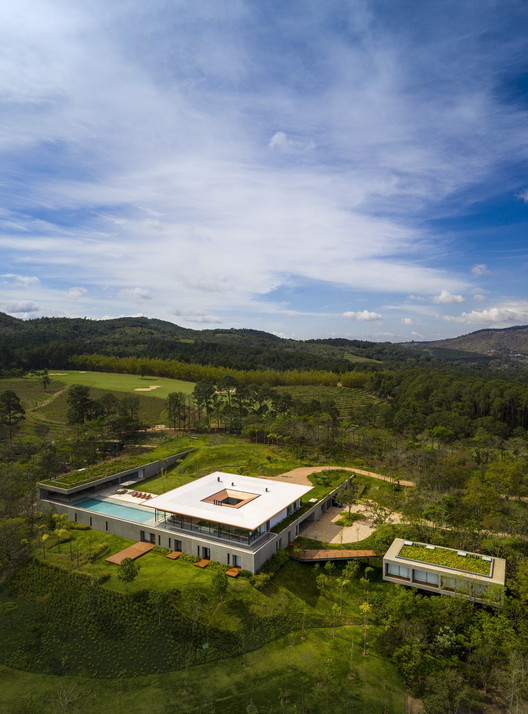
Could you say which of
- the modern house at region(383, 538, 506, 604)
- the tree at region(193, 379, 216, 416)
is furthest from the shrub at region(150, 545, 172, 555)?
the tree at region(193, 379, 216, 416)

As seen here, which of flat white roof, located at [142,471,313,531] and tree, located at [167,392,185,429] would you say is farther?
tree, located at [167,392,185,429]

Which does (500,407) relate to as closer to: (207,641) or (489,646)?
(489,646)

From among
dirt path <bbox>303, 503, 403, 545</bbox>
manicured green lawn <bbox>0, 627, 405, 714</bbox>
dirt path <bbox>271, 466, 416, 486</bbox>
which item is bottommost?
manicured green lawn <bbox>0, 627, 405, 714</bbox>

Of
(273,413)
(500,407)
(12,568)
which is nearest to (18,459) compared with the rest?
(12,568)

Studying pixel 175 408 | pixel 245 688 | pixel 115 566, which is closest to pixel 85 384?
pixel 175 408

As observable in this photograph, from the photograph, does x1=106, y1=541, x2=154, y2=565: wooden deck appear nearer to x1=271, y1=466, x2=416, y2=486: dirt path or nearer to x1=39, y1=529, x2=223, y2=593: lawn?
x1=39, y1=529, x2=223, y2=593: lawn

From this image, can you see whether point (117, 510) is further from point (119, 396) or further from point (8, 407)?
point (119, 396)

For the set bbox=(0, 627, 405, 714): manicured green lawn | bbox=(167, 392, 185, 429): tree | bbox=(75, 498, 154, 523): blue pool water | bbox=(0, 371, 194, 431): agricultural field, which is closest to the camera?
bbox=(0, 627, 405, 714): manicured green lawn
